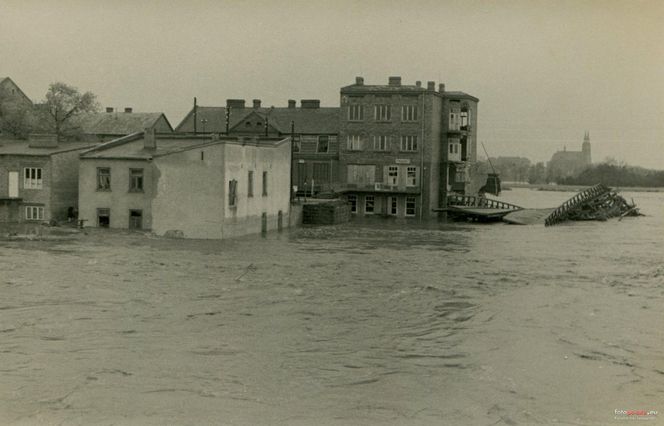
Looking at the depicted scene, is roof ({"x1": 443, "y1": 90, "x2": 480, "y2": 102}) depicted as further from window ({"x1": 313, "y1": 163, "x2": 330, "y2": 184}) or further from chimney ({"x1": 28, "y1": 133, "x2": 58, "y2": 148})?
chimney ({"x1": 28, "y1": 133, "x2": 58, "y2": 148})

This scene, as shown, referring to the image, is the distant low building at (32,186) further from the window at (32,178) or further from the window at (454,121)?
the window at (454,121)

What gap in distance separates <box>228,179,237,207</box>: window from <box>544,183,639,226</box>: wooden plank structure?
32862 mm

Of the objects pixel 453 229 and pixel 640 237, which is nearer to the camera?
pixel 640 237

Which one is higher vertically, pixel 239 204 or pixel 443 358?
pixel 239 204

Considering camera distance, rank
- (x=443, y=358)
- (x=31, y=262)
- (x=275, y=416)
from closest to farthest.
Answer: (x=275, y=416), (x=443, y=358), (x=31, y=262)

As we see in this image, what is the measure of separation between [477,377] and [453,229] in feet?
150

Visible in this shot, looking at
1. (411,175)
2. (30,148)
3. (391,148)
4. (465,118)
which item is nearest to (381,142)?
(391,148)

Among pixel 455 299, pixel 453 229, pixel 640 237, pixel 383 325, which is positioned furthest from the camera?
pixel 453 229

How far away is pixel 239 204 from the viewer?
4972 cm

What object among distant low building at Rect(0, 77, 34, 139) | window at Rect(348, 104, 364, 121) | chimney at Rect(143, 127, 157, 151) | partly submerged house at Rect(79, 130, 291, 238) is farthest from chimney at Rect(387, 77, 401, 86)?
distant low building at Rect(0, 77, 34, 139)

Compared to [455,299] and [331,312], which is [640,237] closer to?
[455,299]

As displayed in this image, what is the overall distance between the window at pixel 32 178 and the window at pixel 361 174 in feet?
111

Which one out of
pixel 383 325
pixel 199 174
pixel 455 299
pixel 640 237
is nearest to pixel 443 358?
pixel 383 325

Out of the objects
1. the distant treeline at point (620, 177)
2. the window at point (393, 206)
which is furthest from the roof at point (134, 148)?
the distant treeline at point (620, 177)
